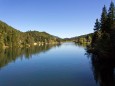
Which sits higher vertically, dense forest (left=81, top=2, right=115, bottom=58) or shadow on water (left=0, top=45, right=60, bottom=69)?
dense forest (left=81, top=2, right=115, bottom=58)

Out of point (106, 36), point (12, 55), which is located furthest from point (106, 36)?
point (12, 55)

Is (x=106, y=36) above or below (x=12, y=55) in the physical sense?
above

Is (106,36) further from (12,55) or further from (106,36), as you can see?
(12,55)

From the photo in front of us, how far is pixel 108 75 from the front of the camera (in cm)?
3234

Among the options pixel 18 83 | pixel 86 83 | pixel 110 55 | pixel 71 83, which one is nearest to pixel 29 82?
pixel 18 83

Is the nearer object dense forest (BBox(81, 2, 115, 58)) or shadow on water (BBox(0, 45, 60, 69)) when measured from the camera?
dense forest (BBox(81, 2, 115, 58))

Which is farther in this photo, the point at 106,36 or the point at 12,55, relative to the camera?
the point at 12,55

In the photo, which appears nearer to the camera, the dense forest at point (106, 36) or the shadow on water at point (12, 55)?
the dense forest at point (106, 36)

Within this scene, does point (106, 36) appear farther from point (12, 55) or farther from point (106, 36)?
point (12, 55)

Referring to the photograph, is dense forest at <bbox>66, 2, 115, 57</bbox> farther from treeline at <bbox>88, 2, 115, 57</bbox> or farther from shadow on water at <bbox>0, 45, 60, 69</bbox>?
shadow on water at <bbox>0, 45, 60, 69</bbox>

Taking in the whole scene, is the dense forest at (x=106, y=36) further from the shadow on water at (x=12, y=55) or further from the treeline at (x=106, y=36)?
the shadow on water at (x=12, y=55)

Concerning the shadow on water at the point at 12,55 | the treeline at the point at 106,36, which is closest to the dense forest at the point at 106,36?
the treeline at the point at 106,36

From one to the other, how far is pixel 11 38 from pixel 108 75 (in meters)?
122

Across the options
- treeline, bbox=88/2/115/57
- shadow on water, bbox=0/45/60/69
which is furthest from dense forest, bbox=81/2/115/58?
shadow on water, bbox=0/45/60/69
